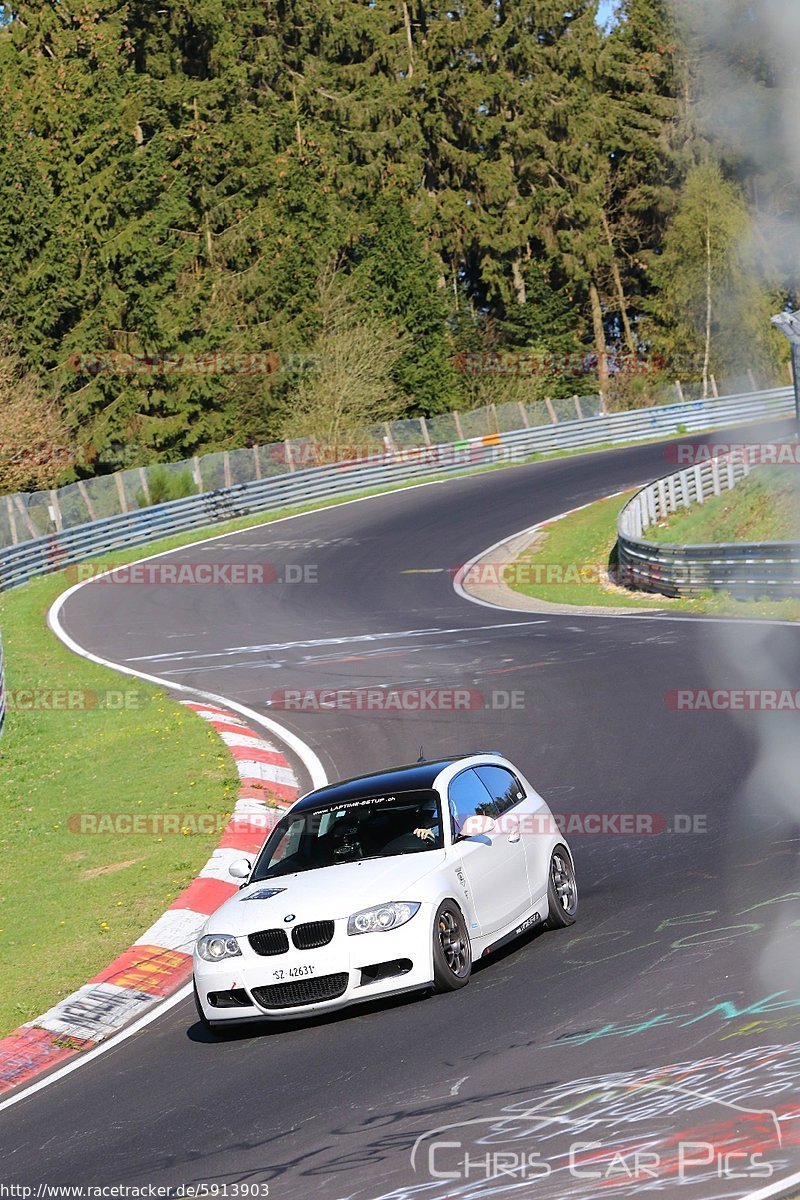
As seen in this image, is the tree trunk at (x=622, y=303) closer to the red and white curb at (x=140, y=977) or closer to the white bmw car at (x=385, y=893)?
the red and white curb at (x=140, y=977)

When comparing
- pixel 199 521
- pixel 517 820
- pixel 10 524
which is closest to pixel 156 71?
pixel 199 521

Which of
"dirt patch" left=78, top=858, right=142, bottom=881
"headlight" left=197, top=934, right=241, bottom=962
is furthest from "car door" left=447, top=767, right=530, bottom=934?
"dirt patch" left=78, top=858, right=142, bottom=881

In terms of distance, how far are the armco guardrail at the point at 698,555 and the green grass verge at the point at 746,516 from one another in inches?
21.9

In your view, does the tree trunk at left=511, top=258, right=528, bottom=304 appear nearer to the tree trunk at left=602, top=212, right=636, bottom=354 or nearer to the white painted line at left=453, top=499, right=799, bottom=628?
the tree trunk at left=602, top=212, right=636, bottom=354

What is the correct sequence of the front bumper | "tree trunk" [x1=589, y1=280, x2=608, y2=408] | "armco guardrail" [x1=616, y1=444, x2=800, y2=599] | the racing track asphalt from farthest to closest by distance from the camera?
"tree trunk" [x1=589, y1=280, x2=608, y2=408] → "armco guardrail" [x1=616, y1=444, x2=800, y2=599] → the front bumper → the racing track asphalt

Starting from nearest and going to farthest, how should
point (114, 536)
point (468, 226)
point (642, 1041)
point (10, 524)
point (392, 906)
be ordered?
point (642, 1041), point (392, 906), point (10, 524), point (114, 536), point (468, 226)

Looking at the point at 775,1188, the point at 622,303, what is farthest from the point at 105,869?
the point at 622,303

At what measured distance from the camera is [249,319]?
63.9 metres

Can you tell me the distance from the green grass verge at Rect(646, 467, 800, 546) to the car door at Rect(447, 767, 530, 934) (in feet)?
59.0

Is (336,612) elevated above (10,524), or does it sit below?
below

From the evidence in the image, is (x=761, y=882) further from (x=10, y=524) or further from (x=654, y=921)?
(x=10, y=524)

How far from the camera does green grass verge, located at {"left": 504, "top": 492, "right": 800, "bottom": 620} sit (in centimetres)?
2514

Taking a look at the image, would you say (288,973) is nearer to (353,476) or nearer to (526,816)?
(526,816)

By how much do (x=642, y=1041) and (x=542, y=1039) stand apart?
57 cm
